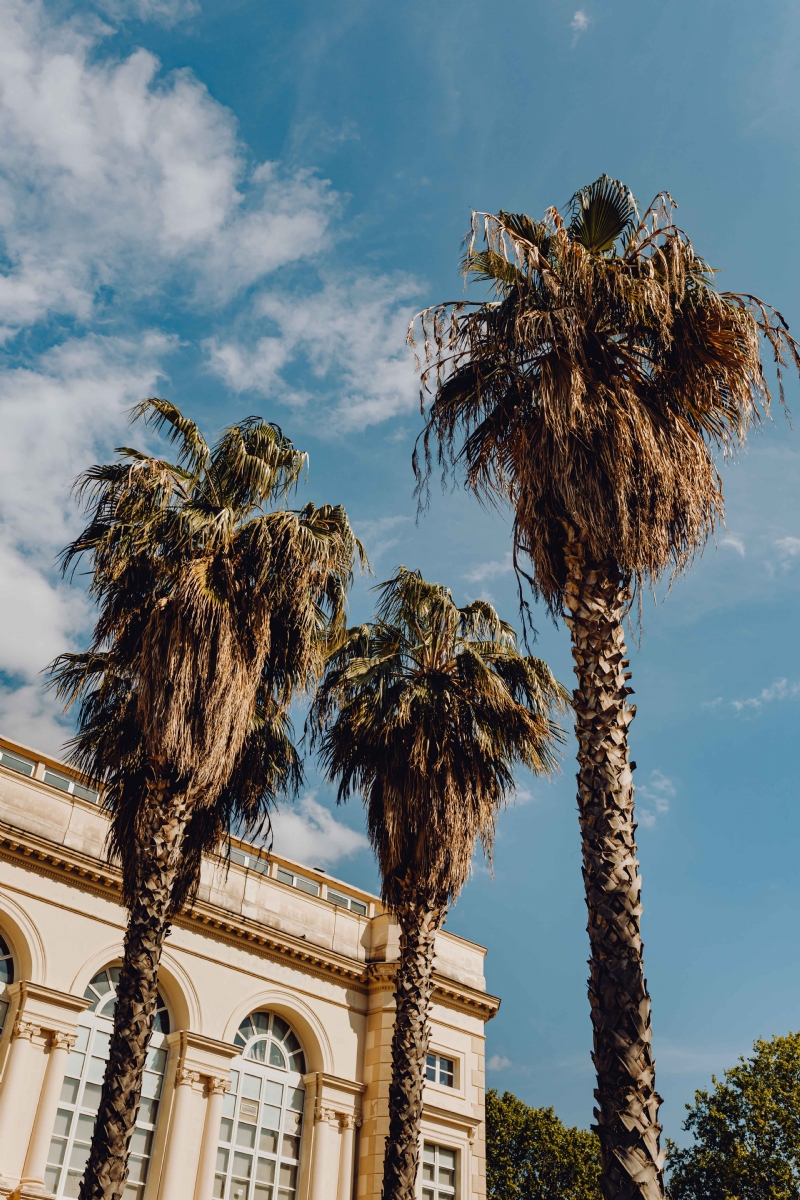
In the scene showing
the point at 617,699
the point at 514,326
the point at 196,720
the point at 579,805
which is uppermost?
the point at 514,326

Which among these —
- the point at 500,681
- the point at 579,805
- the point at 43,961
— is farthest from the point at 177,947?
the point at 579,805

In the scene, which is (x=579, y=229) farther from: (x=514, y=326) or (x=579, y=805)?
(x=579, y=805)

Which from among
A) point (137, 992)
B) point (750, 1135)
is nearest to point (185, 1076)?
point (137, 992)

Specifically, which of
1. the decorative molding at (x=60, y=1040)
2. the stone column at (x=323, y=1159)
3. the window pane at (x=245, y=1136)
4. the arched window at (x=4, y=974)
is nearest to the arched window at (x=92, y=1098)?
the decorative molding at (x=60, y=1040)

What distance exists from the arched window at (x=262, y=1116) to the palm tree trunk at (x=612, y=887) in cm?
1551

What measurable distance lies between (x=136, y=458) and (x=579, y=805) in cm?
942

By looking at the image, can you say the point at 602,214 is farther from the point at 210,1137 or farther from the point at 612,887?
the point at 210,1137

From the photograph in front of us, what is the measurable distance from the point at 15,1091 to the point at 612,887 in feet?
45.3

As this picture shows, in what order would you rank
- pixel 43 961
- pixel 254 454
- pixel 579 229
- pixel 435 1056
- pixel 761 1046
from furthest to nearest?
pixel 761 1046, pixel 435 1056, pixel 43 961, pixel 254 454, pixel 579 229

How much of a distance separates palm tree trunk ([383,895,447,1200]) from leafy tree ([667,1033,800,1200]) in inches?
1032

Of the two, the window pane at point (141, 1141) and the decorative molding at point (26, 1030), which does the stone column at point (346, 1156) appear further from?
the decorative molding at point (26, 1030)

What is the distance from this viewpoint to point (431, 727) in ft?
56.9

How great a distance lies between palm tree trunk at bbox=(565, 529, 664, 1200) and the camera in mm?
7727

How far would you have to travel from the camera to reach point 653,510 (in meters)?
10.8
